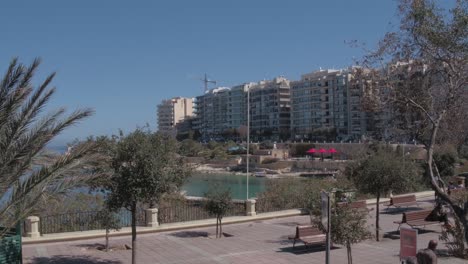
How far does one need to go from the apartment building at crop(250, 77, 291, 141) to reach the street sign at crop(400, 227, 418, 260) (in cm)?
14864

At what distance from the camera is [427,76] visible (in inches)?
423

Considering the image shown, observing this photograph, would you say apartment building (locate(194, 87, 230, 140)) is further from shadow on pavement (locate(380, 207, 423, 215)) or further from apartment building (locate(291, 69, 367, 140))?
shadow on pavement (locate(380, 207, 423, 215))

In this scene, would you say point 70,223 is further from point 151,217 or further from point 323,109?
point 323,109

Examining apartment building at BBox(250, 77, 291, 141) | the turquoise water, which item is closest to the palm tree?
the turquoise water

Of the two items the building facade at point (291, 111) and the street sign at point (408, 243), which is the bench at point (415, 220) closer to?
the street sign at point (408, 243)

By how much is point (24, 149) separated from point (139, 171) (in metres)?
4.31

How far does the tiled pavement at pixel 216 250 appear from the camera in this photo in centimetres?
1387

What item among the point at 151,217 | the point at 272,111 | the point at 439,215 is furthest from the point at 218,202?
the point at 272,111

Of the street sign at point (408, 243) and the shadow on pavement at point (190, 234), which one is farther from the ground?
the street sign at point (408, 243)

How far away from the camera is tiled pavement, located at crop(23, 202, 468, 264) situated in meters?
13.9

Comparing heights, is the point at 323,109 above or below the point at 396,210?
above

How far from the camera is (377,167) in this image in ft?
55.7

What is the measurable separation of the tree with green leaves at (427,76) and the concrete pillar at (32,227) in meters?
10.8

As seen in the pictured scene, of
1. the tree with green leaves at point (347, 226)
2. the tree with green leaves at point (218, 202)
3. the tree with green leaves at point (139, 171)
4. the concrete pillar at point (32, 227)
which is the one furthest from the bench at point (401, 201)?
the concrete pillar at point (32, 227)
